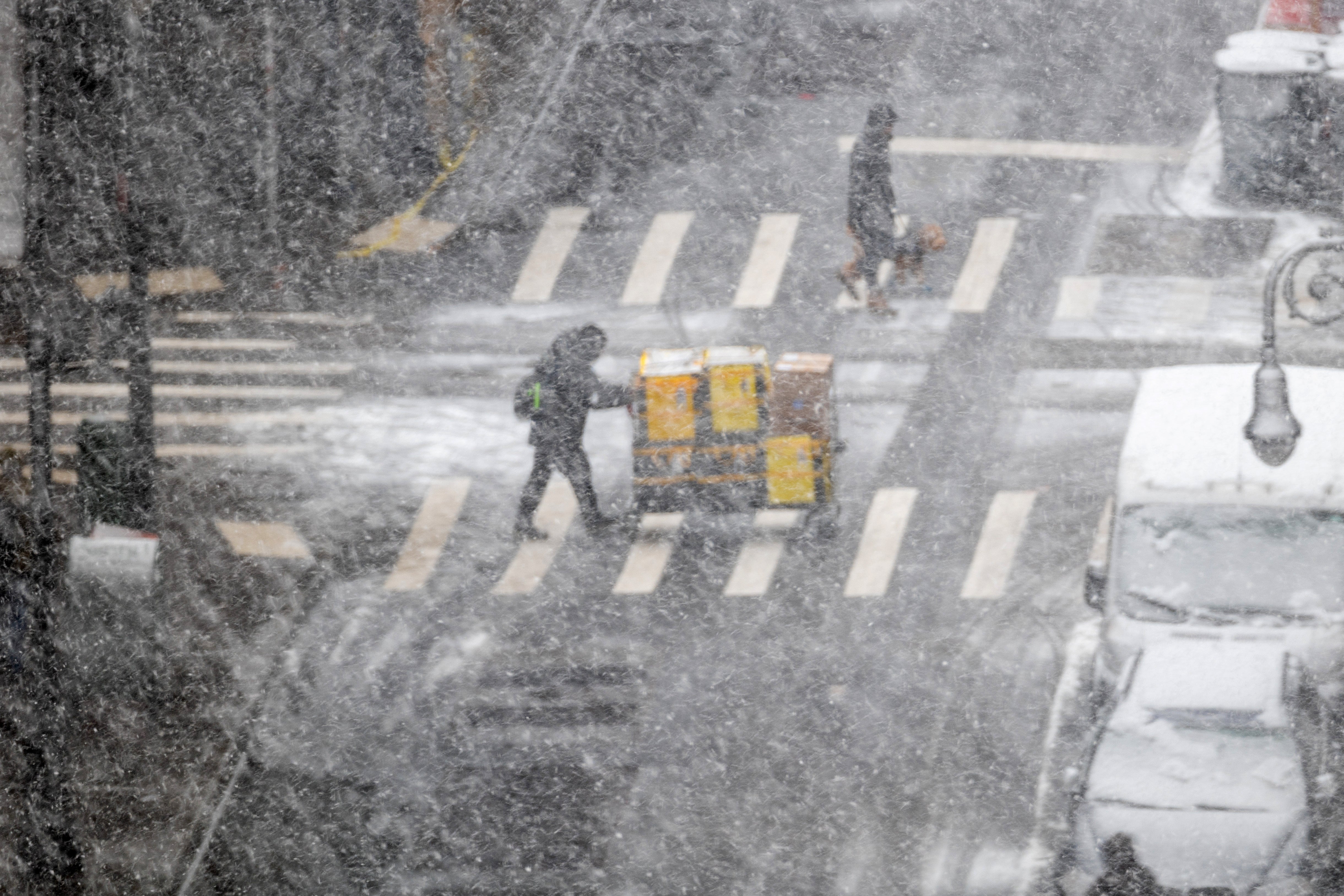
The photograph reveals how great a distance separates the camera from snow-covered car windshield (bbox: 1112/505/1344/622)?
8.36m

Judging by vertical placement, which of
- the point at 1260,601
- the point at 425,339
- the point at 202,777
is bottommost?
the point at 202,777

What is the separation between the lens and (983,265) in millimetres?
11852

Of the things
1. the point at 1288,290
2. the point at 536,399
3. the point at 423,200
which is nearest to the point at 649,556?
the point at 536,399

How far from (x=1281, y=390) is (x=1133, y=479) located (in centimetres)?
184

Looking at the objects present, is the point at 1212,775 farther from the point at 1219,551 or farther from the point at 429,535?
the point at 429,535

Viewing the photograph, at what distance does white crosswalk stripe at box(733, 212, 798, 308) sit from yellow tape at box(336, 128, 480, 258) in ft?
9.00

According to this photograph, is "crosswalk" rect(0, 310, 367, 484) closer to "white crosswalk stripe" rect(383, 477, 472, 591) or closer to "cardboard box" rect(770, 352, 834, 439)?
"white crosswalk stripe" rect(383, 477, 472, 591)

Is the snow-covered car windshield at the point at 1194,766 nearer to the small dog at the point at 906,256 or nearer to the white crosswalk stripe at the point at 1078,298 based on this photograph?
the white crosswalk stripe at the point at 1078,298

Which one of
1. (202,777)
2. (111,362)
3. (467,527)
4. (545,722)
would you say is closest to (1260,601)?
(545,722)

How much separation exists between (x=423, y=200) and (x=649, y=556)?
15.0 ft

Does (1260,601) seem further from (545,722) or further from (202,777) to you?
(202,777)

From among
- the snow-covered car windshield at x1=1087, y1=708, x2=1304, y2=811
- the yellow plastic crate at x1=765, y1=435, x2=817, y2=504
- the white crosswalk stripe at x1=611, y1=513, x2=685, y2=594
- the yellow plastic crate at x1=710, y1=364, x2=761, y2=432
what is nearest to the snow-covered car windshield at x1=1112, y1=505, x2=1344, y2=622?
the snow-covered car windshield at x1=1087, y1=708, x2=1304, y2=811

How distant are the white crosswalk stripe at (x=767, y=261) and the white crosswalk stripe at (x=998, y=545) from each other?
254 cm

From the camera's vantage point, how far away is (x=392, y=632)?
9547 millimetres
